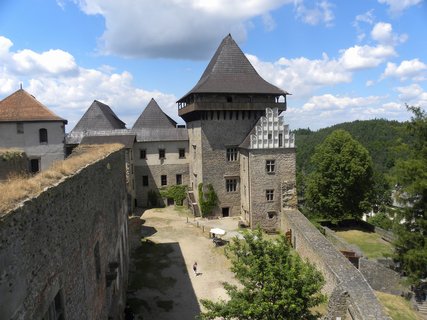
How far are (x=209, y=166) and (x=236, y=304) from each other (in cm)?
2015

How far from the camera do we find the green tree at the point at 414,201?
19.2 metres

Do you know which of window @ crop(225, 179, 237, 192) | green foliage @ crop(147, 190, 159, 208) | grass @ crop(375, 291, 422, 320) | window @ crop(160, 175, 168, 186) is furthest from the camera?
window @ crop(160, 175, 168, 186)

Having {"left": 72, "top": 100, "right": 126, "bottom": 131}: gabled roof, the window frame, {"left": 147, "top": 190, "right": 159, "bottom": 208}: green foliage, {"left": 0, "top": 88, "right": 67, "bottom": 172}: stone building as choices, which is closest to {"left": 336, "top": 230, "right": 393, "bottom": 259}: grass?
the window frame

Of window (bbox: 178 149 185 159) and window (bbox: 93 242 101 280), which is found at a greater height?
window (bbox: 178 149 185 159)

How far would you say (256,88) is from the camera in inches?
1195

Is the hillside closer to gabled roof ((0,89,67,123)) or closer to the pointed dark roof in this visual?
the pointed dark roof

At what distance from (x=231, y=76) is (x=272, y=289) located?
2346 cm

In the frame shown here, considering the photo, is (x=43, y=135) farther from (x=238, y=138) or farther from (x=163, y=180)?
(x=238, y=138)

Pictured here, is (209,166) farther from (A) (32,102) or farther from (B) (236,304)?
(B) (236,304)

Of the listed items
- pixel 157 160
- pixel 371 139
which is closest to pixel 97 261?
pixel 157 160

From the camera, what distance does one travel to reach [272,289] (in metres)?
10.9

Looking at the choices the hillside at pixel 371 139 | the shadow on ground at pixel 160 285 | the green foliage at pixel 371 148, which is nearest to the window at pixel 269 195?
the shadow on ground at pixel 160 285

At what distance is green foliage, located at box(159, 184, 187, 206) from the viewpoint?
3619 centimetres

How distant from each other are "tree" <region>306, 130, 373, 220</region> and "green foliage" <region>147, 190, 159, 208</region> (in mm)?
16643
